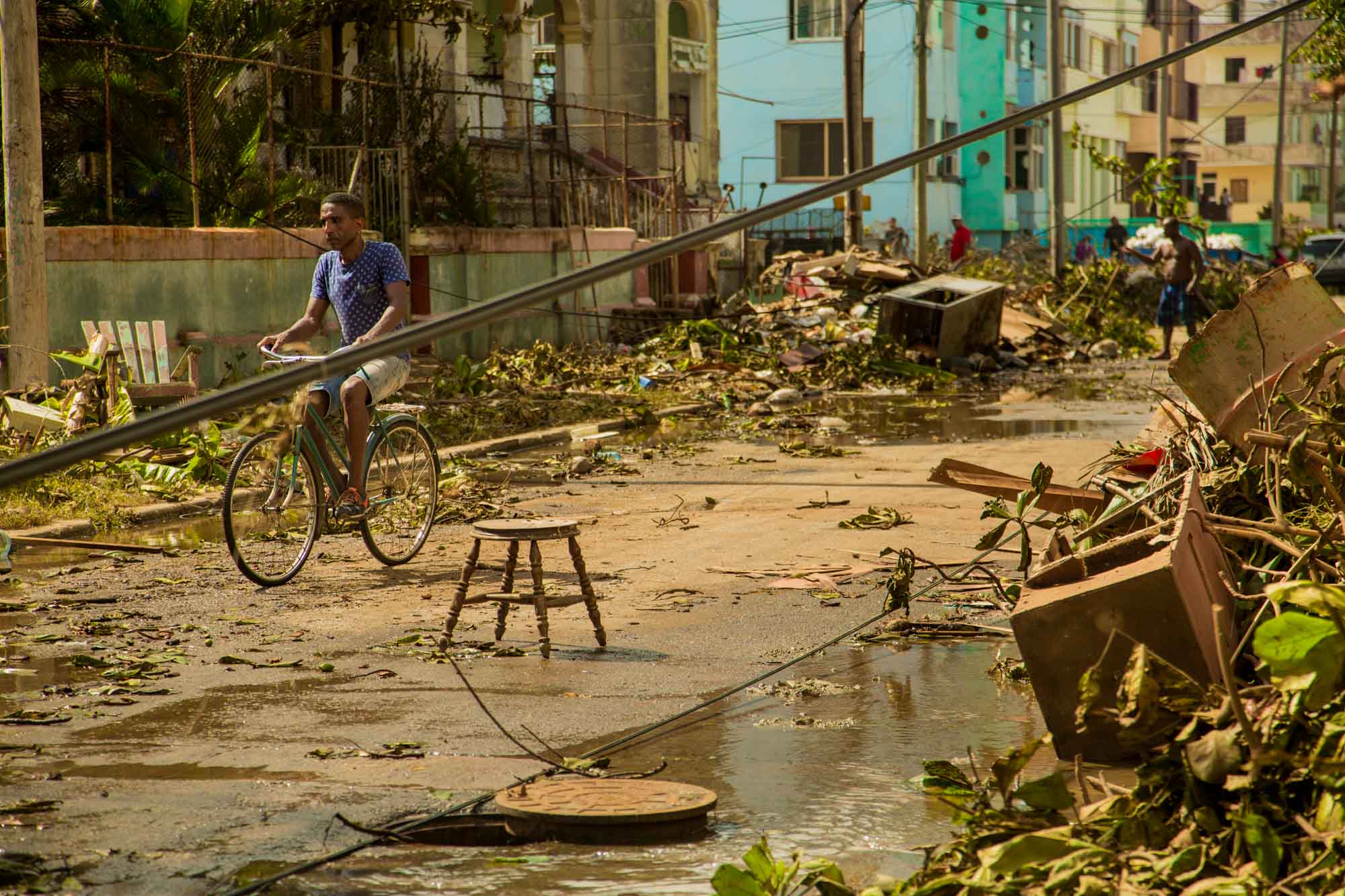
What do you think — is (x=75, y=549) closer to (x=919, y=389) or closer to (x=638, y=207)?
(x=919, y=389)

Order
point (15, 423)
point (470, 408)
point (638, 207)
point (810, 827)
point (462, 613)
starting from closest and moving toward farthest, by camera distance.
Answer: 1. point (810, 827)
2. point (462, 613)
3. point (15, 423)
4. point (470, 408)
5. point (638, 207)

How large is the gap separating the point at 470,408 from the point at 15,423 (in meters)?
6.07

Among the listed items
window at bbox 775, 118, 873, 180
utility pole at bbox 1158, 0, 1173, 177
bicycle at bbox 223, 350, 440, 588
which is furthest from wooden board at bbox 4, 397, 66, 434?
utility pole at bbox 1158, 0, 1173, 177

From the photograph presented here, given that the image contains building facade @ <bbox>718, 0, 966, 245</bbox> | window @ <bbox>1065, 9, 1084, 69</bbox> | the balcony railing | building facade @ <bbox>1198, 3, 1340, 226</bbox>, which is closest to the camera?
the balcony railing

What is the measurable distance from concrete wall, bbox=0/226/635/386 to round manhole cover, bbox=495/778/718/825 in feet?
Answer: 34.4

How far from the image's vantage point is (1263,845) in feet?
13.0

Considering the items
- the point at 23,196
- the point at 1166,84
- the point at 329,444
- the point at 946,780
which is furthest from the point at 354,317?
the point at 1166,84

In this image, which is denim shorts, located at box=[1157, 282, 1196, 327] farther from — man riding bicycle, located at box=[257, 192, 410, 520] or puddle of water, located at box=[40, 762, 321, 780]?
puddle of water, located at box=[40, 762, 321, 780]

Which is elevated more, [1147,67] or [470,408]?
[1147,67]

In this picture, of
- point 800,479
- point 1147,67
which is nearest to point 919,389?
point 800,479

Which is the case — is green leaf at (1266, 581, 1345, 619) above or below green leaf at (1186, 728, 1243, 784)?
above

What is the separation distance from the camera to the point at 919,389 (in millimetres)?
22797

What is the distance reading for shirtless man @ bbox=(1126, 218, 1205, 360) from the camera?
25703 mm

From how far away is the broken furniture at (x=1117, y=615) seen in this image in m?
5.06
